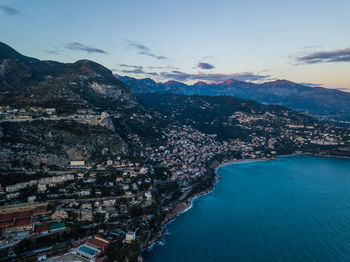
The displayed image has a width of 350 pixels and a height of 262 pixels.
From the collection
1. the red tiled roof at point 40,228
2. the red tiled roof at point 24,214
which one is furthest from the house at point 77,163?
the red tiled roof at point 40,228

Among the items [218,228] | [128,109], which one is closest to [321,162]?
[218,228]

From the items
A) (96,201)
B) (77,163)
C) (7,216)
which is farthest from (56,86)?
(7,216)

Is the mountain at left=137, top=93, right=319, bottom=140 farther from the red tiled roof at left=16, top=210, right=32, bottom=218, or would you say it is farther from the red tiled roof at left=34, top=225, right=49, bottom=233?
the red tiled roof at left=34, top=225, right=49, bottom=233

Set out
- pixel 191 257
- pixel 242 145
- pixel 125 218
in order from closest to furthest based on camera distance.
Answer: pixel 191 257 < pixel 125 218 < pixel 242 145

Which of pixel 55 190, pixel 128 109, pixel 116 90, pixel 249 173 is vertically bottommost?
pixel 249 173

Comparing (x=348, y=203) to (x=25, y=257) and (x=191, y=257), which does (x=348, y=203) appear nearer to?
(x=191, y=257)

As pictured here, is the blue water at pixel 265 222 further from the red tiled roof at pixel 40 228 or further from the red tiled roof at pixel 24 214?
the red tiled roof at pixel 24 214
